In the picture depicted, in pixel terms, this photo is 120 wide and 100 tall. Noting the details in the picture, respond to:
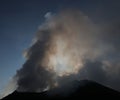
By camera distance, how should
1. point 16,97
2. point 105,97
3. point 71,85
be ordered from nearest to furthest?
1. point 105,97
2. point 16,97
3. point 71,85

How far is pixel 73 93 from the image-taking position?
15138 cm

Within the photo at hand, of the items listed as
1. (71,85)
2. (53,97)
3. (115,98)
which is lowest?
(115,98)

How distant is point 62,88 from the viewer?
16212 centimetres

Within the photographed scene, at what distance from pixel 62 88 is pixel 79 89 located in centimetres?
1232

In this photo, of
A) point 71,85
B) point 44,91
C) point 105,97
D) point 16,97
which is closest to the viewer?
point 105,97

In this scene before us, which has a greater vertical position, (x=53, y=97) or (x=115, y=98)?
(x=53, y=97)

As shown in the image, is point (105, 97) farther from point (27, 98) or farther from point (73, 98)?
point (27, 98)

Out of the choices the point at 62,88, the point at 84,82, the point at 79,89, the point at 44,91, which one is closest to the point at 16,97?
the point at 44,91

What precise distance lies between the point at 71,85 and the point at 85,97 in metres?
33.9

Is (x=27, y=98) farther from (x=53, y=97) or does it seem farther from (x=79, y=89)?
(x=79, y=89)

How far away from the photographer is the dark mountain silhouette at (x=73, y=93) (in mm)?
139750

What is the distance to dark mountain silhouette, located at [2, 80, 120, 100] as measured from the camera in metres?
140

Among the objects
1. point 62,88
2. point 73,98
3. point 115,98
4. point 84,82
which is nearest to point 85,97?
point 73,98

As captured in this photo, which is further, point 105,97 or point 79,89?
point 79,89
